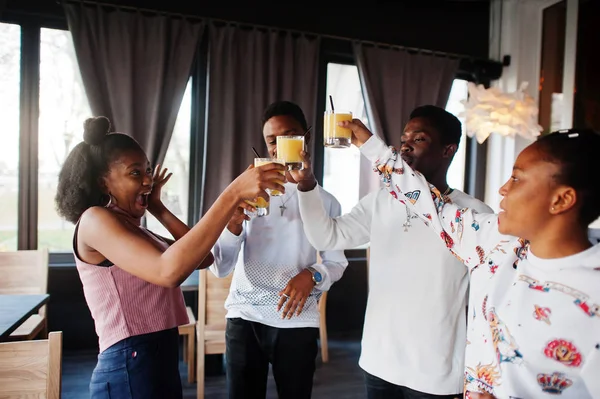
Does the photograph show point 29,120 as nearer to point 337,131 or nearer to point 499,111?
point 337,131

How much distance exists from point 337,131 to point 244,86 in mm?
2779

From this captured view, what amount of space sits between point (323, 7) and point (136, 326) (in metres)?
3.93

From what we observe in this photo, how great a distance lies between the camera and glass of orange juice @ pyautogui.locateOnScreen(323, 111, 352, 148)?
152cm

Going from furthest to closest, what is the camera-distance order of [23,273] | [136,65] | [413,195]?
[136,65], [23,273], [413,195]

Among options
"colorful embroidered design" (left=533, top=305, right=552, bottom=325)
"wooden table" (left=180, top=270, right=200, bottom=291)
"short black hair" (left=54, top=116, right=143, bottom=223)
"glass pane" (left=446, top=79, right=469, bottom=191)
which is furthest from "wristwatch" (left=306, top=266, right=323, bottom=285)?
"glass pane" (left=446, top=79, right=469, bottom=191)

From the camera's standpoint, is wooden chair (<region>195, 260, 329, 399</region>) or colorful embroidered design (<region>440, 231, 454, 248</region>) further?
wooden chair (<region>195, 260, 329, 399</region>)

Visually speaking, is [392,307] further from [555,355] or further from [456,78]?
[456,78]

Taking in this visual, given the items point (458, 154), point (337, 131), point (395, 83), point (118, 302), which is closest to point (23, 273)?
point (118, 302)

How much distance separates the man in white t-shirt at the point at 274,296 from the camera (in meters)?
1.75

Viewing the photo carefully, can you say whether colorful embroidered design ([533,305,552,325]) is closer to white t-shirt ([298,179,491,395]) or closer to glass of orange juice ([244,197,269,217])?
white t-shirt ([298,179,491,395])

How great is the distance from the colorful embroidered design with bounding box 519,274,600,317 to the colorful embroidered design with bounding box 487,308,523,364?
0.11 m

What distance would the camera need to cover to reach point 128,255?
126cm

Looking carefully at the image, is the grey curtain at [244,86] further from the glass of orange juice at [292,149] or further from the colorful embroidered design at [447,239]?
the colorful embroidered design at [447,239]

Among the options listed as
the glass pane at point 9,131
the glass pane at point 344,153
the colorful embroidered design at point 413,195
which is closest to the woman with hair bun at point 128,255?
the colorful embroidered design at point 413,195
